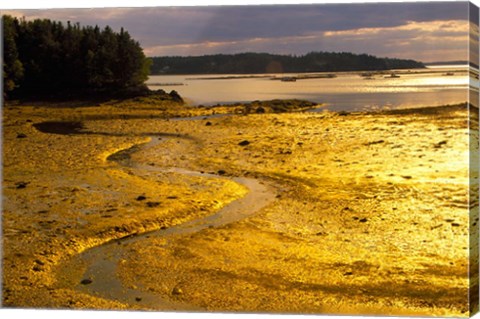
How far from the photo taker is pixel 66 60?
6.92 metres

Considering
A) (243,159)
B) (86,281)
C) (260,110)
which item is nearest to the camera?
(86,281)

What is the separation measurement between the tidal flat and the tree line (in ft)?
0.73

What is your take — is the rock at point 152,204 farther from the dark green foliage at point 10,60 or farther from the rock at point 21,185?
the dark green foliage at point 10,60

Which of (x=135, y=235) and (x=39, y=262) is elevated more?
(x=135, y=235)

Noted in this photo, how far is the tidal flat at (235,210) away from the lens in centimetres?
571

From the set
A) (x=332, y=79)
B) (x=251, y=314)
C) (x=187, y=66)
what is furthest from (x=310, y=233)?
(x=187, y=66)

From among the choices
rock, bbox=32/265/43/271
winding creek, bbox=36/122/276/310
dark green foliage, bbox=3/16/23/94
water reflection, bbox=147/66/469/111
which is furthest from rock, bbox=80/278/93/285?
dark green foliage, bbox=3/16/23/94

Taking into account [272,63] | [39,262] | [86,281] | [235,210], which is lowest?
[86,281]

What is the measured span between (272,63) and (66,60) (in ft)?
6.64

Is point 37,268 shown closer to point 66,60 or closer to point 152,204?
point 152,204

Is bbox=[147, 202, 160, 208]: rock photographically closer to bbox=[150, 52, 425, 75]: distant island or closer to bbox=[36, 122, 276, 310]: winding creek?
bbox=[36, 122, 276, 310]: winding creek

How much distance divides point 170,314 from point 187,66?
220cm

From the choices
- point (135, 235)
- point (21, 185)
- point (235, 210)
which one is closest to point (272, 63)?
point (235, 210)

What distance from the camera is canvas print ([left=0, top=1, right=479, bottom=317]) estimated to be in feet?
18.7
